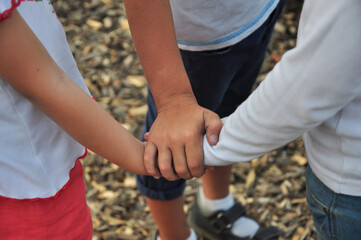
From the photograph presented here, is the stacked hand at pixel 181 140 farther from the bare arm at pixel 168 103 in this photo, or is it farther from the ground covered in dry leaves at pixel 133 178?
the ground covered in dry leaves at pixel 133 178

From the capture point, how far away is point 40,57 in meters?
0.85

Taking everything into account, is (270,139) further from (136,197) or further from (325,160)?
(136,197)

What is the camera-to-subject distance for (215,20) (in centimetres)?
119

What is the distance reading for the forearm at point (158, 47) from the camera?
1.08 metres

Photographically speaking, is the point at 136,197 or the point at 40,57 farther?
the point at 136,197

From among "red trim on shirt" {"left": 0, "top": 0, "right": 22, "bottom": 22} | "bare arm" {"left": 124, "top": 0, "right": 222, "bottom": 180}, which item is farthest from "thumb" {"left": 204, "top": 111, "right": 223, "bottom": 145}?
"red trim on shirt" {"left": 0, "top": 0, "right": 22, "bottom": 22}

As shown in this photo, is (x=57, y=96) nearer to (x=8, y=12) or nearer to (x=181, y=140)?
(x=8, y=12)

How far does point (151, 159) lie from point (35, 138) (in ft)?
0.81

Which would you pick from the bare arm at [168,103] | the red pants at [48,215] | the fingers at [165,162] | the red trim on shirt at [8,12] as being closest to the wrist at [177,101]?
the bare arm at [168,103]

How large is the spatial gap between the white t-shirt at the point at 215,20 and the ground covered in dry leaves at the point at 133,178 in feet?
2.94

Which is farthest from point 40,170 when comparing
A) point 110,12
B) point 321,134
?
point 110,12

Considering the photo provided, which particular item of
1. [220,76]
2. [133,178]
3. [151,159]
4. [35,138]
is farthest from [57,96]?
[133,178]

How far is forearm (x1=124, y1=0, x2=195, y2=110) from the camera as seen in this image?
1.08 m

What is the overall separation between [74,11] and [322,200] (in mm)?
2353
